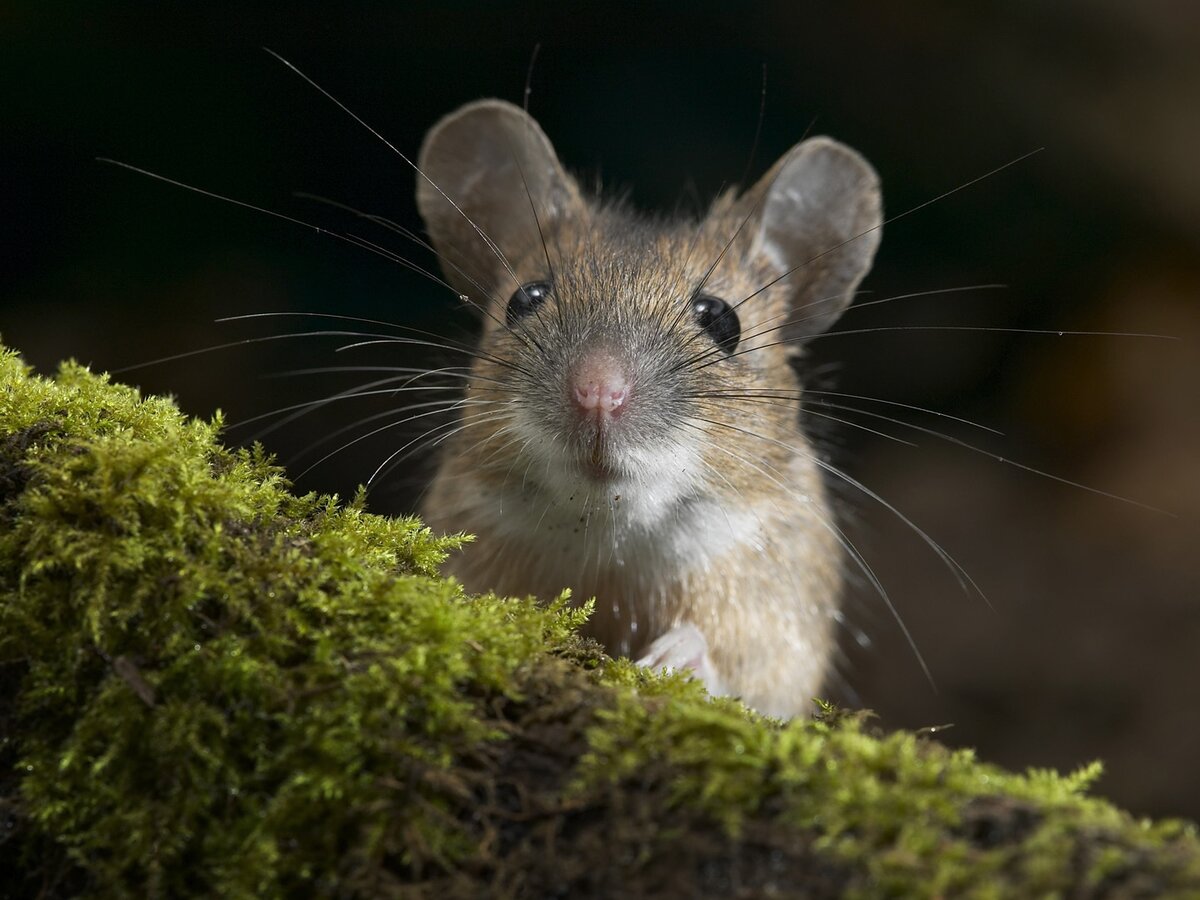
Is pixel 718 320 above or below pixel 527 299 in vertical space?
below

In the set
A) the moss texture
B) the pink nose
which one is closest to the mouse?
the pink nose

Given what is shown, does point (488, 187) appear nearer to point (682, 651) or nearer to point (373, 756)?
point (682, 651)

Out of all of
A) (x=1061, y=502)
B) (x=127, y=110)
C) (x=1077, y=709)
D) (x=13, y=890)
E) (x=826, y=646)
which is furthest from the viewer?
(x=1061, y=502)

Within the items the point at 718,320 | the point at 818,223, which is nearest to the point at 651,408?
the point at 718,320

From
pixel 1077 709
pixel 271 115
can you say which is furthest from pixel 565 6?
pixel 1077 709

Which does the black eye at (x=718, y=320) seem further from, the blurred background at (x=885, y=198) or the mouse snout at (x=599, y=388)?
the blurred background at (x=885, y=198)

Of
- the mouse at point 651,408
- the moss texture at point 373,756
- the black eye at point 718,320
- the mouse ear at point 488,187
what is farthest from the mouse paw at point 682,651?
the mouse ear at point 488,187

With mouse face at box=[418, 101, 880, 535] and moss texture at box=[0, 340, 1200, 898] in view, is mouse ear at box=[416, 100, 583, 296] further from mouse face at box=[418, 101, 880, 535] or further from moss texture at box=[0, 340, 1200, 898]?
moss texture at box=[0, 340, 1200, 898]

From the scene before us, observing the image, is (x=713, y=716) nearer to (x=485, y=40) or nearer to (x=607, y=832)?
(x=607, y=832)
